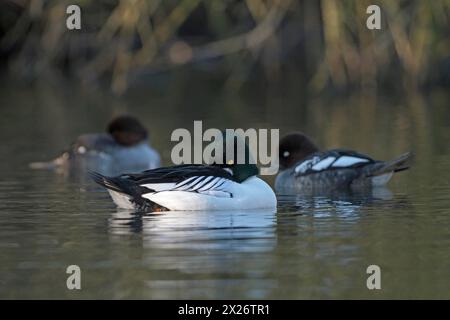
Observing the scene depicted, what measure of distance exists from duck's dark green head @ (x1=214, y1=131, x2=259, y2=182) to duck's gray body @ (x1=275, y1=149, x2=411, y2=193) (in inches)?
74.0

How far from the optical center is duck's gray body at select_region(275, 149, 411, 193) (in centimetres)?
1352

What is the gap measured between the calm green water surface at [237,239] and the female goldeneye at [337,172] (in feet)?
0.77

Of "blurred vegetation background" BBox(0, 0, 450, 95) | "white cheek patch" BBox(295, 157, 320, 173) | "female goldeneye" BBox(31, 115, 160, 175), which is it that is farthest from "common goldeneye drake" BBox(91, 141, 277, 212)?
"blurred vegetation background" BBox(0, 0, 450, 95)

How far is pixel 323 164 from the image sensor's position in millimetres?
13844

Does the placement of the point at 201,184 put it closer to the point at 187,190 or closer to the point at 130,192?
the point at 187,190

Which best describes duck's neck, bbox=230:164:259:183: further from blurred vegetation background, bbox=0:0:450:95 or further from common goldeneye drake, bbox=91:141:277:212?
blurred vegetation background, bbox=0:0:450:95

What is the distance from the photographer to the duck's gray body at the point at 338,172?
1352 cm

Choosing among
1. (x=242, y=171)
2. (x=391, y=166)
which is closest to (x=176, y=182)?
(x=242, y=171)

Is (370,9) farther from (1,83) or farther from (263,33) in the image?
(1,83)

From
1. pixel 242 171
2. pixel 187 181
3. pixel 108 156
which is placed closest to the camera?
pixel 187 181

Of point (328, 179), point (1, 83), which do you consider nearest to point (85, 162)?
point (328, 179)

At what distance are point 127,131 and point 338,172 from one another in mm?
4555

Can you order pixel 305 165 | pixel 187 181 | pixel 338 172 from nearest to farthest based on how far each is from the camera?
pixel 187 181 → pixel 338 172 → pixel 305 165

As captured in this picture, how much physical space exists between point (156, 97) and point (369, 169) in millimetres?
12964
